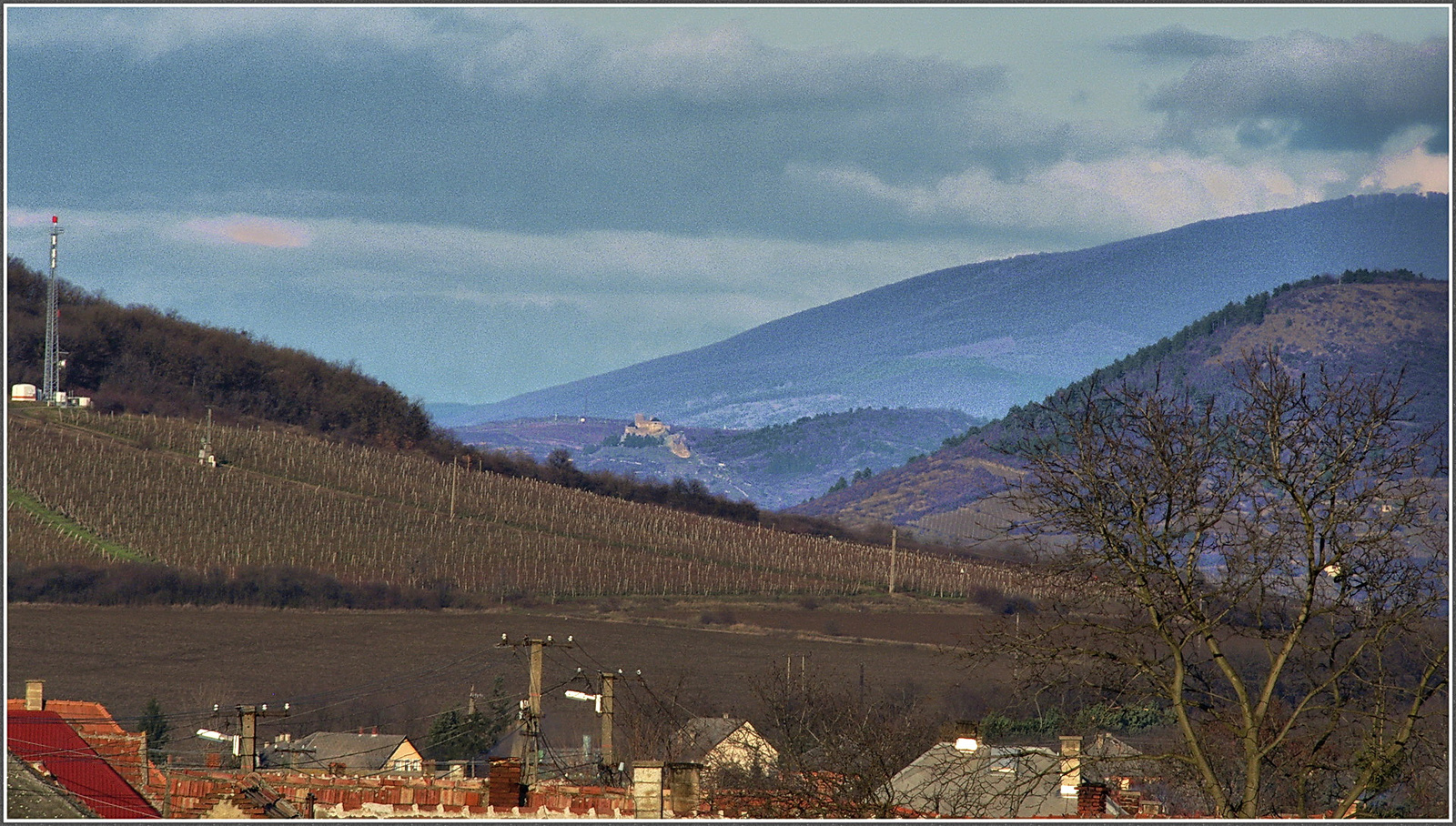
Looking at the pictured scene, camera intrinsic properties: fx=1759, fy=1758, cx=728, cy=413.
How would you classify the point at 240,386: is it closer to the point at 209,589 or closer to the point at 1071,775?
the point at 209,589

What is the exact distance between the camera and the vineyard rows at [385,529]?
94.2 meters

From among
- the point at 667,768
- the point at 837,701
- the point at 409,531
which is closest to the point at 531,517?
the point at 409,531

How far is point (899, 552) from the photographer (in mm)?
117938

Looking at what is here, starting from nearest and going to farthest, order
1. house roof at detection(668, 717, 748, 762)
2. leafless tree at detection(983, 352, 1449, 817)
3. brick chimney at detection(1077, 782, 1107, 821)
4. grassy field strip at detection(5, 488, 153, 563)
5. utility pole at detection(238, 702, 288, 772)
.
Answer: leafless tree at detection(983, 352, 1449, 817) → brick chimney at detection(1077, 782, 1107, 821) → utility pole at detection(238, 702, 288, 772) → house roof at detection(668, 717, 748, 762) → grassy field strip at detection(5, 488, 153, 563)

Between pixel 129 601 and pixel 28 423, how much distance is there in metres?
35.1

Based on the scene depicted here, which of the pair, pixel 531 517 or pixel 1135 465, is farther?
pixel 531 517

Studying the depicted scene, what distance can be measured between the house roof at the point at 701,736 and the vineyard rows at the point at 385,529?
1455 inches

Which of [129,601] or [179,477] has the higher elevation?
[179,477]

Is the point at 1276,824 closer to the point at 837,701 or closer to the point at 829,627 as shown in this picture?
the point at 837,701

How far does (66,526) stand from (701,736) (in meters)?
54.0

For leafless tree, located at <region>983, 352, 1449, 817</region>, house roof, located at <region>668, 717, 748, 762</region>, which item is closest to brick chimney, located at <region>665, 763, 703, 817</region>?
leafless tree, located at <region>983, 352, 1449, 817</region>

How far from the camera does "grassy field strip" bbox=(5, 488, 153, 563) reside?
8981cm

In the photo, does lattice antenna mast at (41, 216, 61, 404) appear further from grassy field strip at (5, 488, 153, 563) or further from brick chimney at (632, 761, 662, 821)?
brick chimney at (632, 761, 662, 821)

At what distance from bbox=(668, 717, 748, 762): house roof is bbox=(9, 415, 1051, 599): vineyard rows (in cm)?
3695
